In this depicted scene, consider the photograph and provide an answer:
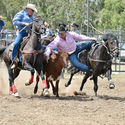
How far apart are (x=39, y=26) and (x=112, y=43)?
6.43 feet

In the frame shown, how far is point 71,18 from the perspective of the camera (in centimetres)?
3747

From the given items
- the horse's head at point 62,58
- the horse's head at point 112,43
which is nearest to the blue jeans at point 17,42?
the horse's head at point 62,58

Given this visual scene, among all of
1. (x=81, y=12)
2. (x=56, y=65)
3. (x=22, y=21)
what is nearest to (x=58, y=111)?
(x=56, y=65)

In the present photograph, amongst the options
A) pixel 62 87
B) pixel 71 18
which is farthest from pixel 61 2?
pixel 62 87

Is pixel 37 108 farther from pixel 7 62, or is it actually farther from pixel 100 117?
pixel 7 62

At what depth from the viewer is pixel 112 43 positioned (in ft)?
33.2

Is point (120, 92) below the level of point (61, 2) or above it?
below

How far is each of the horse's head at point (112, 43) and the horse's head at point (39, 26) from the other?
68.9 inches

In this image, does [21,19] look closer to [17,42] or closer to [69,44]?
[17,42]

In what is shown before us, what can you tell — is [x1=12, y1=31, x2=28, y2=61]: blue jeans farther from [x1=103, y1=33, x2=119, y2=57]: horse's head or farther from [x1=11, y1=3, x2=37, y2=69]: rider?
[x1=103, y1=33, x2=119, y2=57]: horse's head

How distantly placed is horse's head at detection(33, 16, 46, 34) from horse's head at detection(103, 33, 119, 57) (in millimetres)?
1749

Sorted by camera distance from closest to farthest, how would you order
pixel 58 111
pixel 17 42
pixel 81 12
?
pixel 58 111 < pixel 17 42 < pixel 81 12

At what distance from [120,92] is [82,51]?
192 cm

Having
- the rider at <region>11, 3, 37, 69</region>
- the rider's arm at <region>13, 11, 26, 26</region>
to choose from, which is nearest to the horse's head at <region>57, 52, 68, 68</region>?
the rider at <region>11, 3, 37, 69</region>
